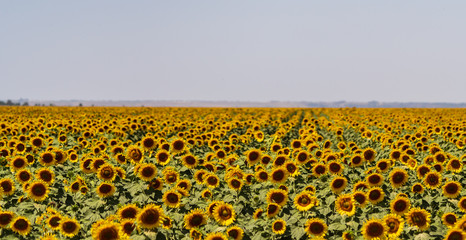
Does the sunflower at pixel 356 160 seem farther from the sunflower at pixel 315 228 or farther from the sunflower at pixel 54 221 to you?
the sunflower at pixel 54 221

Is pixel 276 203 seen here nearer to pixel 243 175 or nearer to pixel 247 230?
pixel 247 230

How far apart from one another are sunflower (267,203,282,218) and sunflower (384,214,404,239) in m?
1.48

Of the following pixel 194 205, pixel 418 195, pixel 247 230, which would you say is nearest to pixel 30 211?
pixel 194 205

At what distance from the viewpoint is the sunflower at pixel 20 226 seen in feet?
17.0

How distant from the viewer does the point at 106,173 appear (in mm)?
6695

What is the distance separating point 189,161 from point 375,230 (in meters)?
3.94

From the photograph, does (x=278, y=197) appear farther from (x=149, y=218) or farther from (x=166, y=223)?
(x=149, y=218)

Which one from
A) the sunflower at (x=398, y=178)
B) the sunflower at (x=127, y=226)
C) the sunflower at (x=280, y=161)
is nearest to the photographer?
the sunflower at (x=127, y=226)

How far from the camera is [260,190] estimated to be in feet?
24.0

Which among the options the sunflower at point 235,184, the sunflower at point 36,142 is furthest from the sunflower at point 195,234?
the sunflower at point 36,142

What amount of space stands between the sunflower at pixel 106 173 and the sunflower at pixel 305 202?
295cm

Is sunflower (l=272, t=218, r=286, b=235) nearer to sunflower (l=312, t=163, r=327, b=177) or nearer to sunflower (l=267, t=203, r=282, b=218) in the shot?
sunflower (l=267, t=203, r=282, b=218)

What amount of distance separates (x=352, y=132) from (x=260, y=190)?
11.7m

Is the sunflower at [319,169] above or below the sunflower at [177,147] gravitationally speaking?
below
